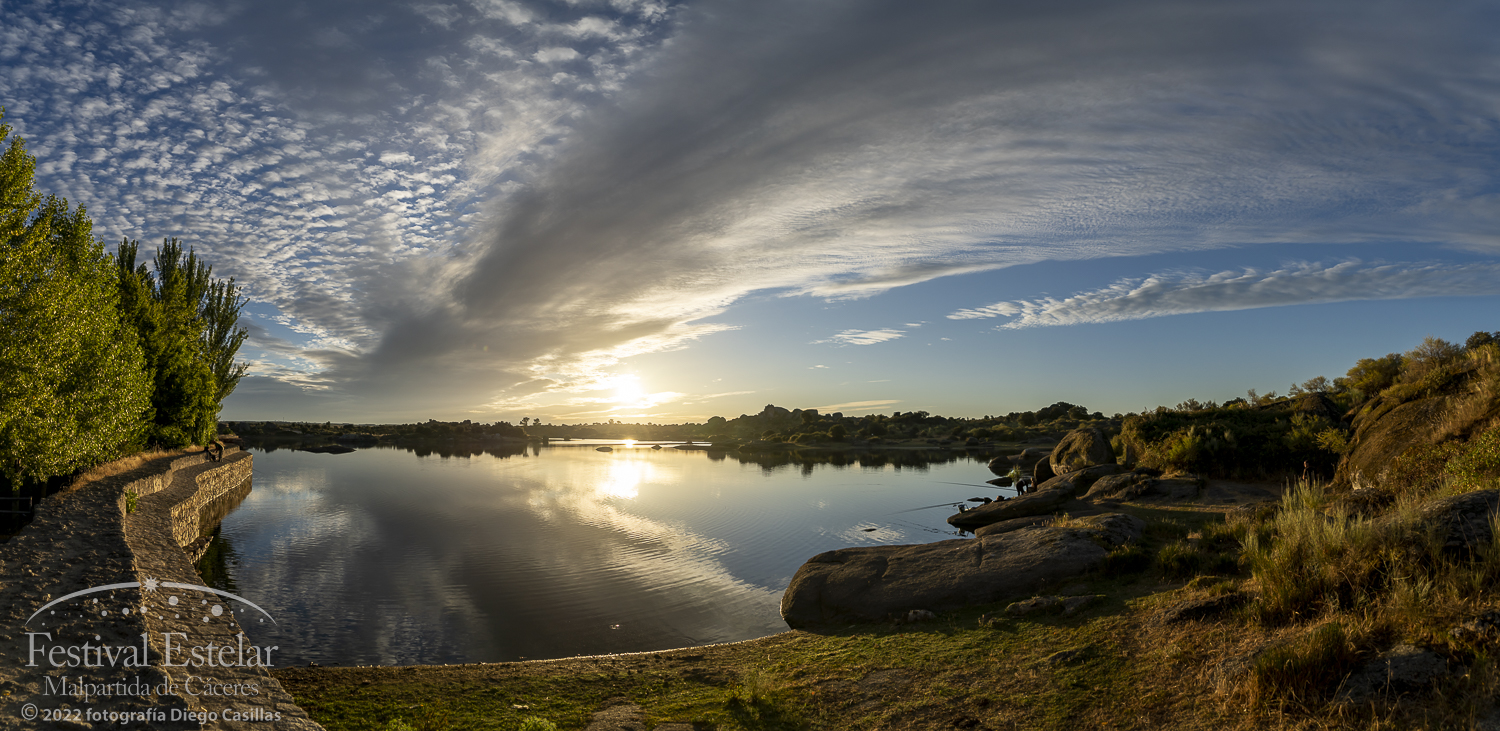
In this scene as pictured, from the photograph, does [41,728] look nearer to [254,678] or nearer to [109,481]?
[254,678]

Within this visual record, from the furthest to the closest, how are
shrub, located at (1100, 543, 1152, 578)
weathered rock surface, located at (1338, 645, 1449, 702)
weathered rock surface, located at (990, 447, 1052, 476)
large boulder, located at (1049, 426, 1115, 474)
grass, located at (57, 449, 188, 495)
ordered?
weathered rock surface, located at (990, 447, 1052, 476), large boulder, located at (1049, 426, 1115, 474), grass, located at (57, 449, 188, 495), shrub, located at (1100, 543, 1152, 578), weathered rock surface, located at (1338, 645, 1449, 702)

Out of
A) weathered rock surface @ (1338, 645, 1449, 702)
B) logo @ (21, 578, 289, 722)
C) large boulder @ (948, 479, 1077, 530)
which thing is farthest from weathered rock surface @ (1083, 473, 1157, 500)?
logo @ (21, 578, 289, 722)

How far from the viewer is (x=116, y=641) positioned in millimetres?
8016

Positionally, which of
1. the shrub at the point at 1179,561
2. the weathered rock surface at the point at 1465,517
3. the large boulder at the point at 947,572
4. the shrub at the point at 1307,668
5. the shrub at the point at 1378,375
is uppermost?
the shrub at the point at 1378,375

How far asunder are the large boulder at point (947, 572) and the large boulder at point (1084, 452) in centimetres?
1730

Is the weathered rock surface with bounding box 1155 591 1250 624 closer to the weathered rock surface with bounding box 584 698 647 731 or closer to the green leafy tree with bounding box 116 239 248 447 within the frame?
the weathered rock surface with bounding box 584 698 647 731

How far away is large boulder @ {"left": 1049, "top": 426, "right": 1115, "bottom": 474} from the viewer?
2959 centimetres

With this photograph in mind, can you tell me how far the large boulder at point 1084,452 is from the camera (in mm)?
29594

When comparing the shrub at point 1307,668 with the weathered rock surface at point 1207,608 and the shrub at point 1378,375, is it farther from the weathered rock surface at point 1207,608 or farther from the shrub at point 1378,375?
the shrub at point 1378,375

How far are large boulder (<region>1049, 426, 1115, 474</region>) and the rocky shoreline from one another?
30.1 m

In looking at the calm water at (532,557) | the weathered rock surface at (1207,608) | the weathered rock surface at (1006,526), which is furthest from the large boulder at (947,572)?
the weathered rock surface at (1207,608)

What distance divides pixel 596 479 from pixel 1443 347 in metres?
46.1

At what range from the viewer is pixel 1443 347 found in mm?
18219

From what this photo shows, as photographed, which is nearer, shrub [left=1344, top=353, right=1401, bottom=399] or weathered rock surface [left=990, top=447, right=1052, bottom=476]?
shrub [left=1344, top=353, right=1401, bottom=399]
